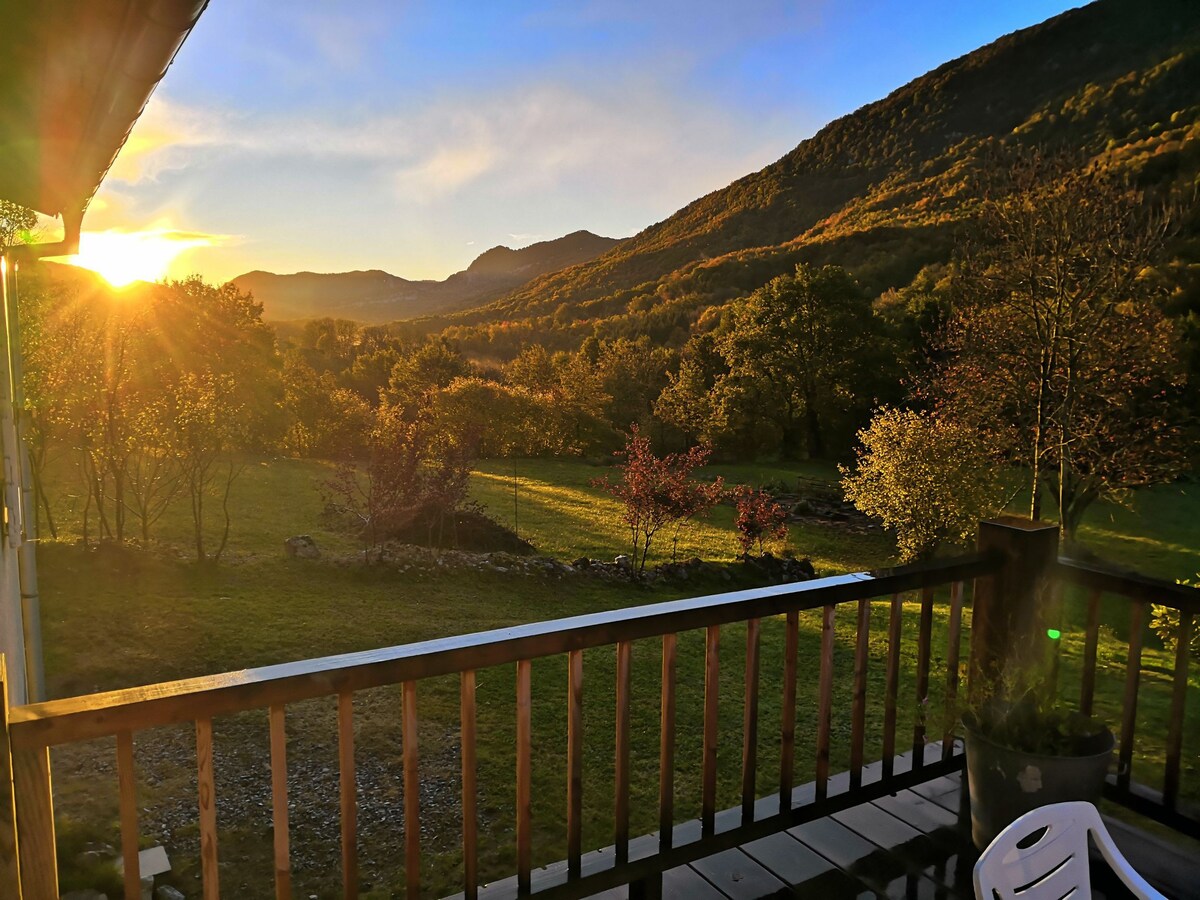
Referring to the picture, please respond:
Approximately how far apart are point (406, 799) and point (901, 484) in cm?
993

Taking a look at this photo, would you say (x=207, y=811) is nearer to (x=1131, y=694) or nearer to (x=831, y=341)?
(x=1131, y=694)

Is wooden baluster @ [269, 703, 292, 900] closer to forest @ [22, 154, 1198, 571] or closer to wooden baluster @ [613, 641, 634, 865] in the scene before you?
wooden baluster @ [613, 641, 634, 865]

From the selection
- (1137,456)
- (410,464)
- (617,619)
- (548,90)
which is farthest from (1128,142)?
(617,619)

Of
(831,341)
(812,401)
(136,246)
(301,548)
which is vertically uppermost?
(136,246)

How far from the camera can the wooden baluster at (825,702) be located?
2047 mm

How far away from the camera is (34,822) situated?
1.21 metres

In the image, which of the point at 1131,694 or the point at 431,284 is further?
the point at 431,284

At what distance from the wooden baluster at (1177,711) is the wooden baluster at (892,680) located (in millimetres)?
776

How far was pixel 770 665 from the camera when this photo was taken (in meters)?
6.08

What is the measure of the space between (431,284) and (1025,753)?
65.2m

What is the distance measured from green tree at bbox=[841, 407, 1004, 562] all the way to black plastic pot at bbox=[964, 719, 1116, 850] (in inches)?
332

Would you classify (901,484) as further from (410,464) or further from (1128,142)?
A: (1128,142)

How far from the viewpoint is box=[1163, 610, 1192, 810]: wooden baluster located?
212cm

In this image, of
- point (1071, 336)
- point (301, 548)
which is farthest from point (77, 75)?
point (1071, 336)
